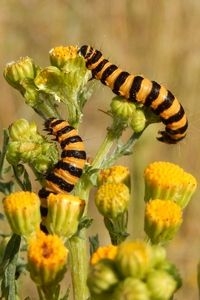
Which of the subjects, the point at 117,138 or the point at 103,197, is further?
the point at 117,138

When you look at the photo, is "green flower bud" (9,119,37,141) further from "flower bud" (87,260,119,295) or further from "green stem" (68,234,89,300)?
"flower bud" (87,260,119,295)

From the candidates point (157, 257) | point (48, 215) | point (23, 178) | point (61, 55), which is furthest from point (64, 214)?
point (61, 55)

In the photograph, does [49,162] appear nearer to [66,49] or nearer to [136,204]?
[66,49]

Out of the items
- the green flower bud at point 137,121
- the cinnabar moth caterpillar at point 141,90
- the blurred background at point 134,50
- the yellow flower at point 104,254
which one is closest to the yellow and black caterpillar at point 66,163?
the green flower bud at point 137,121

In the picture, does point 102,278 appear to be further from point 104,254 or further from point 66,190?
point 66,190

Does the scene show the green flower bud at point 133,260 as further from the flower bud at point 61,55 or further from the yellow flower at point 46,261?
the flower bud at point 61,55

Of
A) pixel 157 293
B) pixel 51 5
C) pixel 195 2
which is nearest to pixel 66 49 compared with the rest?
pixel 157 293

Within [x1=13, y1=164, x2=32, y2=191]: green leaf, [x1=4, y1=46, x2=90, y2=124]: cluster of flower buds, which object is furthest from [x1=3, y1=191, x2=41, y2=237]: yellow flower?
[x1=4, y1=46, x2=90, y2=124]: cluster of flower buds
